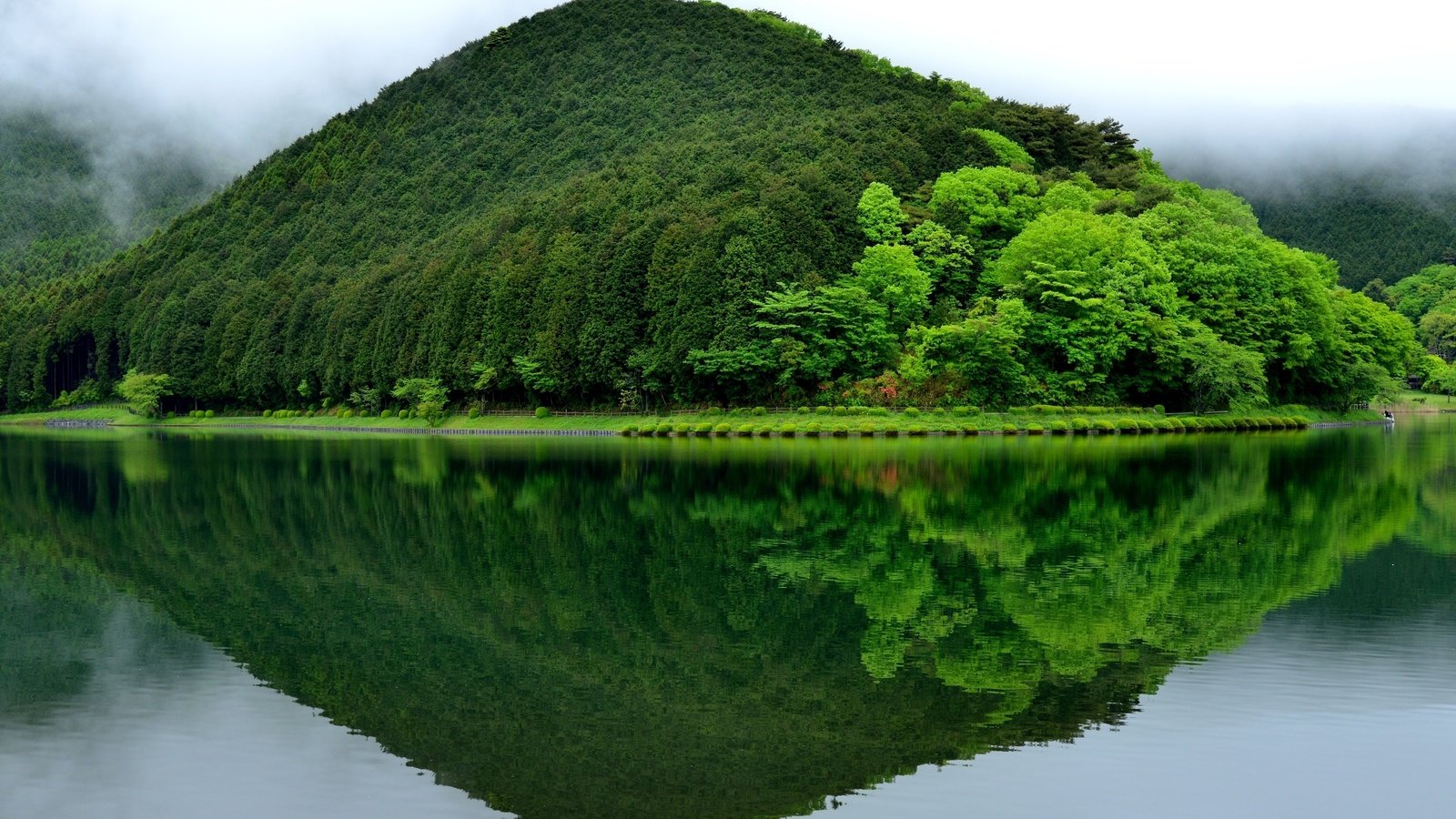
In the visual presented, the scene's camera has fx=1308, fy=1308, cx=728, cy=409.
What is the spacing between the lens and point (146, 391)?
134 m

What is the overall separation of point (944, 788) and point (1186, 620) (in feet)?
26.6

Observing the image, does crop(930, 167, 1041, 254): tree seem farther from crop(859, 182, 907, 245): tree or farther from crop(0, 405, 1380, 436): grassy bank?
crop(0, 405, 1380, 436): grassy bank

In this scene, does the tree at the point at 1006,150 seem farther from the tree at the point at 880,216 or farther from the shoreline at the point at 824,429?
the shoreline at the point at 824,429

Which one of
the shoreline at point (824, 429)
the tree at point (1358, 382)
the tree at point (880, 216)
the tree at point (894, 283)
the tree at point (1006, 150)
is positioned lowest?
the shoreline at point (824, 429)

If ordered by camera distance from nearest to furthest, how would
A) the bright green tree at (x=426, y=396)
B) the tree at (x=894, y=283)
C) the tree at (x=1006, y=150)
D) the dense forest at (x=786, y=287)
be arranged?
the dense forest at (x=786, y=287), the tree at (x=894, y=283), the bright green tree at (x=426, y=396), the tree at (x=1006, y=150)

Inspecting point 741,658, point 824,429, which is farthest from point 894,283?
point 741,658

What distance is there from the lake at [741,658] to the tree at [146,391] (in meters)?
108

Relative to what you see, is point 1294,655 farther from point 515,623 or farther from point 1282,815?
point 515,623

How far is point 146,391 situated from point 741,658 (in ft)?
436

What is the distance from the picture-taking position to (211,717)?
14164 mm

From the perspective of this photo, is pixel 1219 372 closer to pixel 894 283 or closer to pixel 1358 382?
pixel 894 283

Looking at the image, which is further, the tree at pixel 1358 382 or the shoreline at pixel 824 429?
the tree at pixel 1358 382

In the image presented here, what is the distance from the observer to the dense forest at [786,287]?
82500 millimetres

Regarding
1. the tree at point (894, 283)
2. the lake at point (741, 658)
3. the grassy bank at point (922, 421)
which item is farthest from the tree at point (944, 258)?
the lake at point (741, 658)
